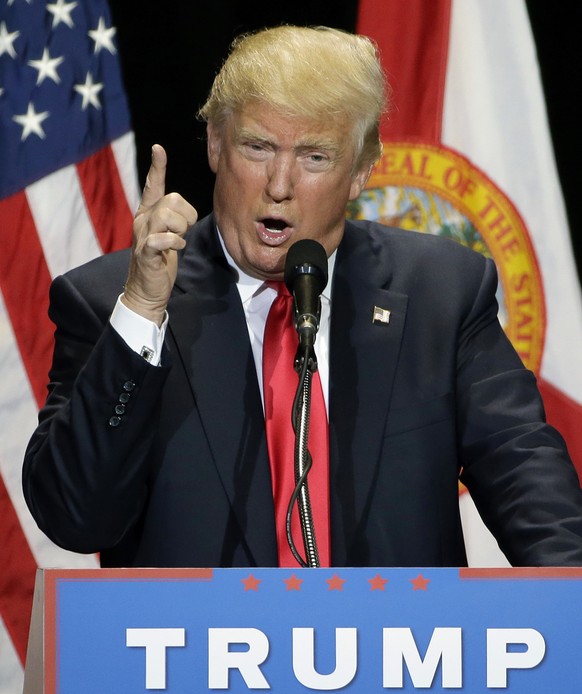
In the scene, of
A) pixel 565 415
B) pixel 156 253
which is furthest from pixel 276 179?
pixel 565 415

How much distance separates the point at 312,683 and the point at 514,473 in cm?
66

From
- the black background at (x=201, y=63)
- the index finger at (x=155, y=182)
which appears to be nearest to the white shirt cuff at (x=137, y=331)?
the index finger at (x=155, y=182)

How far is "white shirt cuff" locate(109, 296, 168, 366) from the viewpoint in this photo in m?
1.60

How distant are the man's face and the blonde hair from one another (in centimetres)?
2

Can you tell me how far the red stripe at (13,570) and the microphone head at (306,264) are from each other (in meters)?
1.57

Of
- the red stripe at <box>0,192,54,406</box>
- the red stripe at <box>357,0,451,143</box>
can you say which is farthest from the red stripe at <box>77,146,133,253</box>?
the red stripe at <box>357,0,451,143</box>

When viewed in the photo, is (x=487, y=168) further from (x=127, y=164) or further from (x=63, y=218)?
(x=63, y=218)

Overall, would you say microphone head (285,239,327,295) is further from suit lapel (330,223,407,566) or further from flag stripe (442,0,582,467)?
flag stripe (442,0,582,467)

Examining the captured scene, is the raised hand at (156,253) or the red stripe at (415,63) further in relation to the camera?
the red stripe at (415,63)

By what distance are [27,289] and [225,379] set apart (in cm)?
119

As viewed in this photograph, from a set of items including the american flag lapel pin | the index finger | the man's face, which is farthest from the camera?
the american flag lapel pin

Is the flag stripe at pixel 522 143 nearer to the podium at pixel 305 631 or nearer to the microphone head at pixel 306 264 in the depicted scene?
the microphone head at pixel 306 264

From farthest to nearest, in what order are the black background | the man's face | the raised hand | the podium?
the black background
the man's face
the raised hand
the podium

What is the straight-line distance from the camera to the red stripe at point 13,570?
2.86 meters
